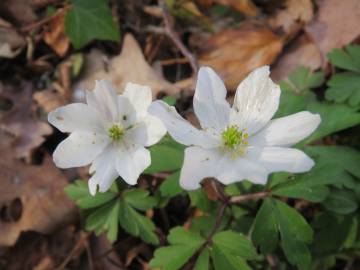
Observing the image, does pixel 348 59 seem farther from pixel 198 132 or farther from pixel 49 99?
pixel 49 99

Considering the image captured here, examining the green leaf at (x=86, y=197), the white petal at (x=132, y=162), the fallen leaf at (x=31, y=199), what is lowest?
the fallen leaf at (x=31, y=199)

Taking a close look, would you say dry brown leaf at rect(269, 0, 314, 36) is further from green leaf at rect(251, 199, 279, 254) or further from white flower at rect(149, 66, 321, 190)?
green leaf at rect(251, 199, 279, 254)

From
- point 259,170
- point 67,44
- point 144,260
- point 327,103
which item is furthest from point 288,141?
point 67,44

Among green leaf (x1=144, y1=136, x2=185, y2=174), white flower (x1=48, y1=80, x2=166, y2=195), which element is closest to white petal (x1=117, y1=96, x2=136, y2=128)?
white flower (x1=48, y1=80, x2=166, y2=195)

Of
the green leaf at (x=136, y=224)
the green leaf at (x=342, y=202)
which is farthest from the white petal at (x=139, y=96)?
the green leaf at (x=342, y=202)

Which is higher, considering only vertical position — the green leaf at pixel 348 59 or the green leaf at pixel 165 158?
the green leaf at pixel 348 59

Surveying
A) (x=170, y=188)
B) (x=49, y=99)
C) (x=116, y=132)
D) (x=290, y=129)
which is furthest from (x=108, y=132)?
(x=49, y=99)

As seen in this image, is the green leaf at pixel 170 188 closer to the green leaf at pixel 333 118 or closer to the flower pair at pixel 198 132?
the flower pair at pixel 198 132
